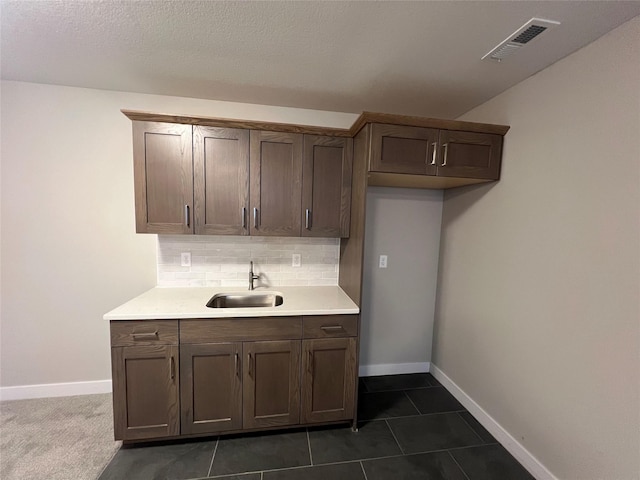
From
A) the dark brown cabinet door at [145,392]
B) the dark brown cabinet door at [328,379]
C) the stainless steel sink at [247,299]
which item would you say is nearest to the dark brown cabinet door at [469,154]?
the dark brown cabinet door at [328,379]

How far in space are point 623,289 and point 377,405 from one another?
1819 mm

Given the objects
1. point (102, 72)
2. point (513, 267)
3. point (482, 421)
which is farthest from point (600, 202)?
point (102, 72)

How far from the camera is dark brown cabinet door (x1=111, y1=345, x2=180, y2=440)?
1693mm

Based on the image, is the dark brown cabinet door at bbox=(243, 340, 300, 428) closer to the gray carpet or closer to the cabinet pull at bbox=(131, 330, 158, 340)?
the cabinet pull at bbox=(131, 330, 158, 340)

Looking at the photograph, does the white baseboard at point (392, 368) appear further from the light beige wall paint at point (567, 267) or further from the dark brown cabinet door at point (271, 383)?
the dark brown cabinet door at point (271, 383)

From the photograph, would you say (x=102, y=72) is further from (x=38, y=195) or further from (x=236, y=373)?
(x=236, y=373)

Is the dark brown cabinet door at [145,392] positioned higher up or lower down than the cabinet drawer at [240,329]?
lower down

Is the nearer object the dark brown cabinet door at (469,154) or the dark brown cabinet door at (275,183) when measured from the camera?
the dark brown cabinet door at (469,154)

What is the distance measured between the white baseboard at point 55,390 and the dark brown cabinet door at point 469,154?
3.28 meters

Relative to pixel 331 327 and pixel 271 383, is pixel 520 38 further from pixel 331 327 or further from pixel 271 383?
pixel 271 383

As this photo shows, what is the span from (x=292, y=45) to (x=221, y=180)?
100 cm

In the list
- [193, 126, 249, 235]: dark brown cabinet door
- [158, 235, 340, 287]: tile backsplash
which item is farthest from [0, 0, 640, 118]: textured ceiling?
[158, 235, 340, 287]: tile backsplash

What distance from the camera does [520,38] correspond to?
1.40 metres

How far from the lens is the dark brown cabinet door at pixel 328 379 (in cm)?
188
